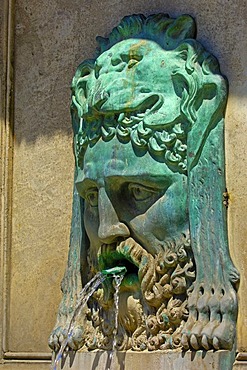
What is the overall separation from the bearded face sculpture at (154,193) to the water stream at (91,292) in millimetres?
23

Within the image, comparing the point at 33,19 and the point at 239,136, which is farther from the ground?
the point at 33,19

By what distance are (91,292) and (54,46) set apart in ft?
3.49

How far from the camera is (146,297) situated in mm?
5078

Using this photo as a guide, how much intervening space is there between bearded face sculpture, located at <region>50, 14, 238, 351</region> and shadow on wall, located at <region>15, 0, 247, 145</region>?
0.13m

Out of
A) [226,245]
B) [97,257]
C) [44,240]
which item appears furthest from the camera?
[44,240]

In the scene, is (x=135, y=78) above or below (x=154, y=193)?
above

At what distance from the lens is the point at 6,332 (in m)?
5.74

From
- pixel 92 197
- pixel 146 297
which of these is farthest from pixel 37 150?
pixel 146 297

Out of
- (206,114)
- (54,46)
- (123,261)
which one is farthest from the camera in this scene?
(54,46)

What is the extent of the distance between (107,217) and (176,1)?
0.85 m

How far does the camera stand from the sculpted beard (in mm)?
5004

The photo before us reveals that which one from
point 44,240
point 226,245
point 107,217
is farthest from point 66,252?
point 226,245

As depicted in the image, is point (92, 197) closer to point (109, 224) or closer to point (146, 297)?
point (109, 224)

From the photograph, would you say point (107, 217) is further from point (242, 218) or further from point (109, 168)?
point (242, 218)
